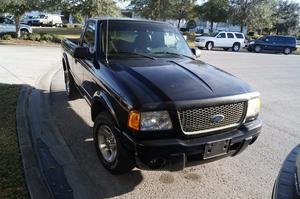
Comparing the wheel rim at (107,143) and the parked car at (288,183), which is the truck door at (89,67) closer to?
the wheel rim at (107,143)

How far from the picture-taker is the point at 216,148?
3.27 meters

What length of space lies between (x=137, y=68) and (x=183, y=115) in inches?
40.0

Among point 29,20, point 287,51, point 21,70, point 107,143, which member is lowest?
point 287,51

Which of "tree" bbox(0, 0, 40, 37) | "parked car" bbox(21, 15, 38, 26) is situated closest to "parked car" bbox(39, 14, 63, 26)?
"parked car" bbox(21, 15, 38, 26)

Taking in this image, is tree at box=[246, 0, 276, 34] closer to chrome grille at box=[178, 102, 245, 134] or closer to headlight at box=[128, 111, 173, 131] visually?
chrome grille at box=[178, 102, 245, 134]

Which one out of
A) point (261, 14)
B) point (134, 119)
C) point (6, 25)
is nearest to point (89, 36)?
point (134, 119)

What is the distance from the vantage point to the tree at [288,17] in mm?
55875

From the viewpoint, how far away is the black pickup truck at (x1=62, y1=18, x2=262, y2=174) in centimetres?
308

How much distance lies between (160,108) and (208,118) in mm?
571

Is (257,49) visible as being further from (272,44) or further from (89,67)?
(89,67)

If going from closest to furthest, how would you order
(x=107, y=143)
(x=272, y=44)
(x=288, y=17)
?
(x=107, y=143) < (x=272, y=44) < (x=288, y=17)

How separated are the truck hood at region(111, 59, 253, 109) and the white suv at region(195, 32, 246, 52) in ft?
77.2

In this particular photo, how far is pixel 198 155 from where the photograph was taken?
3193 mm

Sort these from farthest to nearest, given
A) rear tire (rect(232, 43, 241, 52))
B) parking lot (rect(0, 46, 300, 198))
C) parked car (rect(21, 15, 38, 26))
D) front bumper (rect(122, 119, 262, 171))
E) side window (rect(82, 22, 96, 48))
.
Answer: parked car (rect(21, 15, 38, 26)), rear tire (rect(232, 43, 241, 52)), side window (rect(82, 22, 96, 48)), parking lot (rect(0, 46, 300, 198)), front bumper (rect(122, 119, 262, 171))
